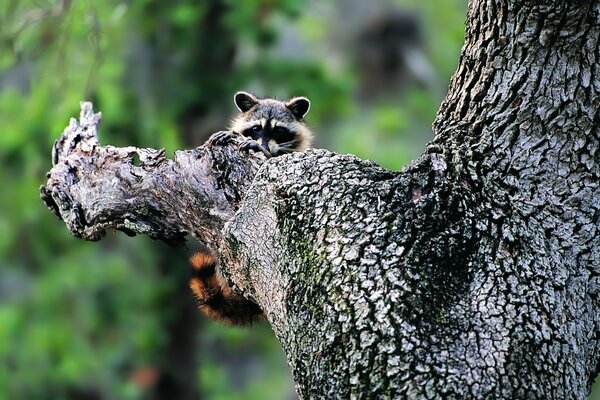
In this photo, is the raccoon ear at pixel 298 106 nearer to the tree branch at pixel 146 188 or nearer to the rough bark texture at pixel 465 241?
the tree branch at pixel 146 188

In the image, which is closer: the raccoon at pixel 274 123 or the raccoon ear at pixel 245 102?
the raccoon at pixel 274 123

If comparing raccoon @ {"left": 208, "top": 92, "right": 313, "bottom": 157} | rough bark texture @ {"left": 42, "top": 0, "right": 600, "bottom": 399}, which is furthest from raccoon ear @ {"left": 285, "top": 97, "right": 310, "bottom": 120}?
rough bark texture @ {"left": 42, "top": 0, "right": 600, "bottom": 399}

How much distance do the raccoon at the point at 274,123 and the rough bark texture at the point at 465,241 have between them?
8.34ft

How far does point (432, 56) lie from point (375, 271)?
12.0 metres

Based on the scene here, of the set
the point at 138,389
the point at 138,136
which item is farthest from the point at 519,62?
the point at 138,389

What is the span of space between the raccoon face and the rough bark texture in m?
2.60

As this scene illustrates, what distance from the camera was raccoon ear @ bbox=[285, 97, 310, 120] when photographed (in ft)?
22.9

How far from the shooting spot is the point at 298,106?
7008mm

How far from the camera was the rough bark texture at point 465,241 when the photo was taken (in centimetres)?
308

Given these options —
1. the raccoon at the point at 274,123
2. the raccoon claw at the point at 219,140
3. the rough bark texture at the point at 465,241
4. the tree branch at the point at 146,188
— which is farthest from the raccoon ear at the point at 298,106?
the rough bark texture at the point at 465,241

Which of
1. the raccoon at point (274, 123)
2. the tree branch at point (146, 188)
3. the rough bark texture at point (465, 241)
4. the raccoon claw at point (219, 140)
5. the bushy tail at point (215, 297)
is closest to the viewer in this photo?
the rough bark texture at point (465, 241)

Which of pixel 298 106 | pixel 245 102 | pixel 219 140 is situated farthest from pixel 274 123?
pixel 219 140

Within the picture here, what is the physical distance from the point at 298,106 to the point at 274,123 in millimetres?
445

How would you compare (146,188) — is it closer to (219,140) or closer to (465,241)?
(219,140)
